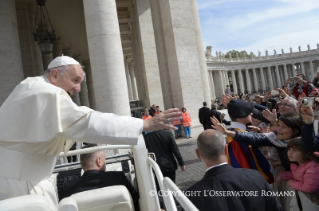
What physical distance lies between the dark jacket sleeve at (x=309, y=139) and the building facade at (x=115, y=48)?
23.1ft

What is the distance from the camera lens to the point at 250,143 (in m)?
3.14

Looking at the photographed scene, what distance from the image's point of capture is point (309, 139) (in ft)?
8.93

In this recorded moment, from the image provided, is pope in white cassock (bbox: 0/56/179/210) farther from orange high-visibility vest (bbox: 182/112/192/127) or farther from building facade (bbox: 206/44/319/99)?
building facade (bbox: 206/44/319/99)

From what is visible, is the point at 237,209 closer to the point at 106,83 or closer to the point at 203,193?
→ the point at 203,193

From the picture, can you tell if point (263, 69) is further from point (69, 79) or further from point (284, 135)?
point (69, 79)

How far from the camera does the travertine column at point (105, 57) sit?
8.91 meters

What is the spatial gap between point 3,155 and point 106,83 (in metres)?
7.14

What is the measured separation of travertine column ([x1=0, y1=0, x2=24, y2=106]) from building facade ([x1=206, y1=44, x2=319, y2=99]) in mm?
61683

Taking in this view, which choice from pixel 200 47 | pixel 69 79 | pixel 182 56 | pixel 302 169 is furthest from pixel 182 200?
pixel 200 47

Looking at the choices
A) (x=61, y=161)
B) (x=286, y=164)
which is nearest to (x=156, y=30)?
(x=61, y=161)

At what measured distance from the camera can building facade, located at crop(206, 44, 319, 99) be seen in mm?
72625

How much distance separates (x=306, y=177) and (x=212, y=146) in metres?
1.46

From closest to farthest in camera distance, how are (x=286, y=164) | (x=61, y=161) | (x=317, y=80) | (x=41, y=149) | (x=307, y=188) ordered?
1. (x=41, y=149)
2. (x=307, y=188)
3. (x=286, y=164)
4. (x=61, y=161)
5. (x=317, y=80)

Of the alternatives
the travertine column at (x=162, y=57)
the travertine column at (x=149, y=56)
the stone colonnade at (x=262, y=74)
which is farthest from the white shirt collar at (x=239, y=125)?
the stone colonnade at (x=262, y=74)
